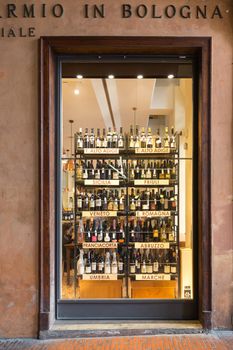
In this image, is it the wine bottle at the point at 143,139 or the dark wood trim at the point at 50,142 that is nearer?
the dark wood trim at the point at 50,142

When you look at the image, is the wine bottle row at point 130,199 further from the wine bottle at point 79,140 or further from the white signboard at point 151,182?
the wine bottle at point 79,140

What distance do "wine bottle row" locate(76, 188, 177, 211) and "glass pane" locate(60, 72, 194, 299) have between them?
0.01m

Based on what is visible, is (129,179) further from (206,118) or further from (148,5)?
(148,5)

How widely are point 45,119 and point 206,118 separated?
1.78 meters

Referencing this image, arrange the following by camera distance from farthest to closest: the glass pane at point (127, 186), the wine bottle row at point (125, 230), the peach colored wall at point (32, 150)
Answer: the wine bottle row at point (125, 230) → the glass pane at point (127, 186) → the peach colored wall at point (32, 150)

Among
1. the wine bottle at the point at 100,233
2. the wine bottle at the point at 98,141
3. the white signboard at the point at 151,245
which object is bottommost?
the white signboard at the point at 151,245

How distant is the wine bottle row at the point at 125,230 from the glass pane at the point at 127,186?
0.5 inches

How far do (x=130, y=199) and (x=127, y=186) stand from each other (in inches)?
6.8

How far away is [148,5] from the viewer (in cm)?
401

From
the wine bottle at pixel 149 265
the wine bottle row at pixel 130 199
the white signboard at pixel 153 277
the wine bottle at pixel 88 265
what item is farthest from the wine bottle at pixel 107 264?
the wine bottle row at pixel 130 199

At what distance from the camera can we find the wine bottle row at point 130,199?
462 centimetres

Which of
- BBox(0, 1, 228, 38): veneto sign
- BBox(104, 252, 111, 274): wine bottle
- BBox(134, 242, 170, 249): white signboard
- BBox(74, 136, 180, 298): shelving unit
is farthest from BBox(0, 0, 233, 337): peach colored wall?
BBox(104, 252, 111, 274): wine bottle

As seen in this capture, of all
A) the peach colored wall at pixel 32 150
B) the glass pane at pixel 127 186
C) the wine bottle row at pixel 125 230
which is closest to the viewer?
the peach colored wall at pixel 32 150

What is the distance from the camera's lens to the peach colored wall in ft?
13.0
